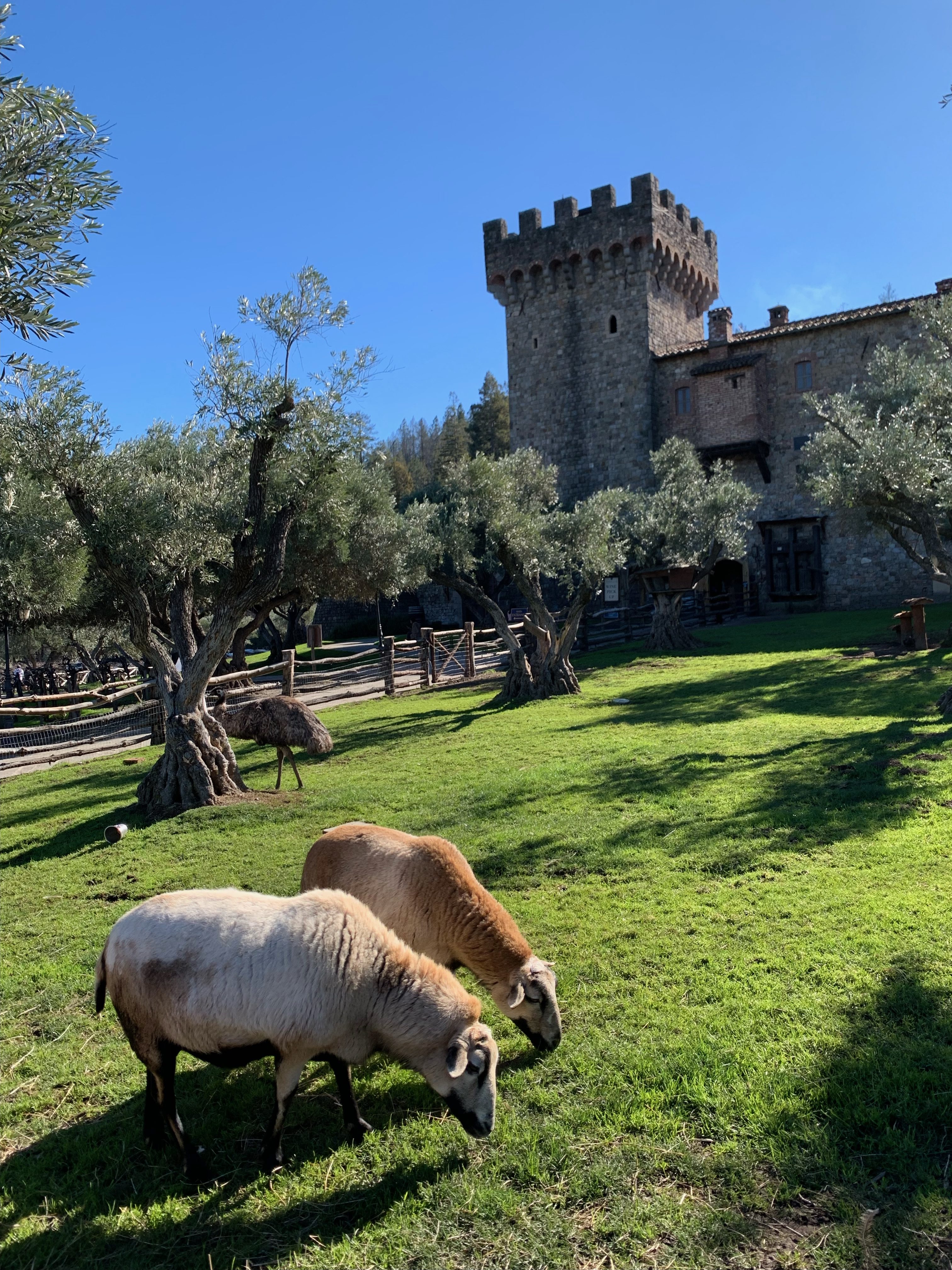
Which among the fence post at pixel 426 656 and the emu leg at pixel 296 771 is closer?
the emu leg at pixel 296 771

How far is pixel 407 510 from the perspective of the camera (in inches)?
914

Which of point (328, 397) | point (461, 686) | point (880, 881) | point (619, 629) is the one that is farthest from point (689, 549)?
point (880, 881)

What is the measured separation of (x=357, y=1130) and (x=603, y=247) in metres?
43.1

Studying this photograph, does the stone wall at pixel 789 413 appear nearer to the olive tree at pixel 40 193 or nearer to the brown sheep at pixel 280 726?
the brown sheep at pixel 280 726

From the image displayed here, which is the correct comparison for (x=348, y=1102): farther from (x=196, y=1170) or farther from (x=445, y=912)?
(x=445, y=912)

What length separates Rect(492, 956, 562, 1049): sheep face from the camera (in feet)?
15.0

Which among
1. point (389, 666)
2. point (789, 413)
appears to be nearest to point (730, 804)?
point (389, 666)

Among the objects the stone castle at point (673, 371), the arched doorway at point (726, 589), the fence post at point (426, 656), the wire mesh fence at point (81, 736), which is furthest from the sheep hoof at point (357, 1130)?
the stone castle at point (673, 371)

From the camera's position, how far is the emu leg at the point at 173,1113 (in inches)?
152

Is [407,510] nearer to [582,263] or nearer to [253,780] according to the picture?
[253,780]

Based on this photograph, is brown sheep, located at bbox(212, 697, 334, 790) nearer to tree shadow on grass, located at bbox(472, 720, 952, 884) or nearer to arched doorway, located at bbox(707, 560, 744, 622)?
tree shadow on grass, located at bbox(472, 720, 952, 884)

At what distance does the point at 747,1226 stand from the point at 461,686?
20.7m

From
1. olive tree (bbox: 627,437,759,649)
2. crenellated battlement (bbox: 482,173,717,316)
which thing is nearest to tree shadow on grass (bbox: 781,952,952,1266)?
olive tree (bbox: 627,437,759,649)

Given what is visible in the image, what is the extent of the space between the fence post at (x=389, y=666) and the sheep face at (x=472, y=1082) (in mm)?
19852
